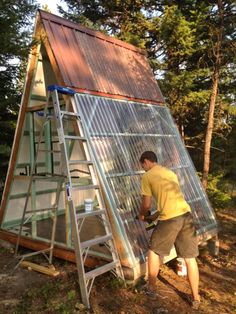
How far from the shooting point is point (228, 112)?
11.8 m

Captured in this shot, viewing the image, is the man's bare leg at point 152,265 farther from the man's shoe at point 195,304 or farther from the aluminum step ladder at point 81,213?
Answer: the man's shoe at point 195,304

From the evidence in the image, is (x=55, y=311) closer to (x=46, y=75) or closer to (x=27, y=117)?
(x=27, y=117)

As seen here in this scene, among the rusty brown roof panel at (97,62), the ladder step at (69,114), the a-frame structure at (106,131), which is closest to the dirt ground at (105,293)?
the a-frame structure at (106,131)

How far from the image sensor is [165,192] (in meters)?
4.66

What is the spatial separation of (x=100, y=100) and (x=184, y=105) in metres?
5.51

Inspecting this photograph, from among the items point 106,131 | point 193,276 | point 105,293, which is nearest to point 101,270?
point 105,293

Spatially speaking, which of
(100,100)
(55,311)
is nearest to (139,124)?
(100,100)

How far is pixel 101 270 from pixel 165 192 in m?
1.40

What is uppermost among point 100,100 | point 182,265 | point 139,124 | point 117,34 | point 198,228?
point 117,34

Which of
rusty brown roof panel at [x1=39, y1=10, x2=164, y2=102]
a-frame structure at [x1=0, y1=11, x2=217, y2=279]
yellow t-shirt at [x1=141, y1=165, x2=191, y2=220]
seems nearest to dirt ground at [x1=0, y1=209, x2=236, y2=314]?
a-frame structure at [x1=0, y1=11, x2=217, y2=279]

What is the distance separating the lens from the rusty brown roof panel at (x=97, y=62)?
6.17m

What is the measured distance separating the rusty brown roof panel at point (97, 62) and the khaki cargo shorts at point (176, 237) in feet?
9.51

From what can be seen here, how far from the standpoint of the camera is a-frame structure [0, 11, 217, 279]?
5.55 m

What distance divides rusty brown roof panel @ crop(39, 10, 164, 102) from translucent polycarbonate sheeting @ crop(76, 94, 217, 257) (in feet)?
1.11
